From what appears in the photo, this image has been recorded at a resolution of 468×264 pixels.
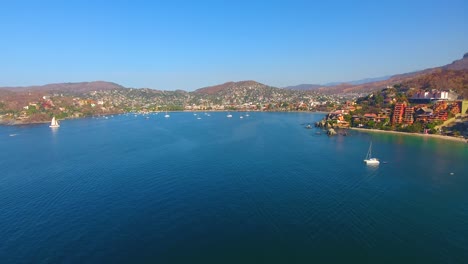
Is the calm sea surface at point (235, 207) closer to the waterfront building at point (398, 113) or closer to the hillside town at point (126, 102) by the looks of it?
the waterfront building at point (398, 113)

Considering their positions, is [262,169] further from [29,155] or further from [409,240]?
[29,155]

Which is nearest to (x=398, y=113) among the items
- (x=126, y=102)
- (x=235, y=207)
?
(x=235, y=207)

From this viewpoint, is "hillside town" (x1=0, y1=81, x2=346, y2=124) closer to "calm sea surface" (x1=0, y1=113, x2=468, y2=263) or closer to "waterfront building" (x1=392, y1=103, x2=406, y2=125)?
"waterfront building" (x1=392, y1=103, x2=406, y2=125)

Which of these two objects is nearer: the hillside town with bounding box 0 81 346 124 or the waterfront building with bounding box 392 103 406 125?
the waterfront building with bounding box 392 103 406 125

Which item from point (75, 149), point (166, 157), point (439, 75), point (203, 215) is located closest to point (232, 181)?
point (203, 215)

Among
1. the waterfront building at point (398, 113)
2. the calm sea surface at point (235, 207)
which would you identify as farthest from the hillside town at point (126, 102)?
the calm sea surface at point (235, 207)

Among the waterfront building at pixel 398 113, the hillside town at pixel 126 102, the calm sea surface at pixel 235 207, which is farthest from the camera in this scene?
the hillside town at pixel 126 102

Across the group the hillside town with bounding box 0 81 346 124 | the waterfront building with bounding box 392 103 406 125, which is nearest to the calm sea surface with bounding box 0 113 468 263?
the waterfront building with bounding box 392 103 406 125

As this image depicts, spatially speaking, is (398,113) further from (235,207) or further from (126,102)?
(126,102)

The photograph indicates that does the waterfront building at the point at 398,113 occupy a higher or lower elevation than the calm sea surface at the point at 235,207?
higher

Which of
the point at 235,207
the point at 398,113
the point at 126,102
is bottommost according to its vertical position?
the point at 235,207
